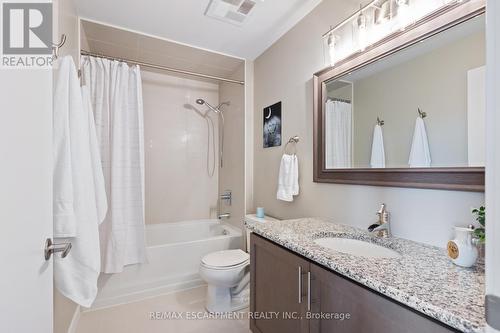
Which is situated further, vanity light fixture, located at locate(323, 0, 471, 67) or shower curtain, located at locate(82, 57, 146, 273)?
shower curtain, located at locate(82, 57, 146, 273)

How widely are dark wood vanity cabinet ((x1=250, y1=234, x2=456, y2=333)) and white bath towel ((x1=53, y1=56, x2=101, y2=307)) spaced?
87cm

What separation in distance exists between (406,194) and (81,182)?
62.7 inches

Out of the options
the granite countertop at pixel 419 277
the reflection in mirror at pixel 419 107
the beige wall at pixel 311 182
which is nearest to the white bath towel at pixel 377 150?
the reflection in mirror at pixel 419 107

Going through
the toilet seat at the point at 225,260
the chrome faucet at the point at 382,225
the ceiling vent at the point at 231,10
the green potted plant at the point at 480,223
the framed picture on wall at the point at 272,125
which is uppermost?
the ceiling vent at the point at 231,10

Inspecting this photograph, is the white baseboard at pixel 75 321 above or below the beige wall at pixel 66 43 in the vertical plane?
below

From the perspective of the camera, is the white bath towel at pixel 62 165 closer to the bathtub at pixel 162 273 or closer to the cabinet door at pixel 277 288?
the cabinet door at pixel 277 288

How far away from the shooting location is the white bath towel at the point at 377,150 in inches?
52.2

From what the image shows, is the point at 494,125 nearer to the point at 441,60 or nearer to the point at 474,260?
the point at 474,260

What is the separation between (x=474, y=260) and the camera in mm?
833

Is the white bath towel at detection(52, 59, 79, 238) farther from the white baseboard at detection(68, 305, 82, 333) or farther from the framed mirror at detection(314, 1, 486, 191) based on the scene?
the framed mirror at detection(314, 1, 486, 191)

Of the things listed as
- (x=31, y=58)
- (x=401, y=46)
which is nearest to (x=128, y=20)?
(x=31, y=58)

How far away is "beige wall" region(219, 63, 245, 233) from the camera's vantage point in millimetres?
2686
